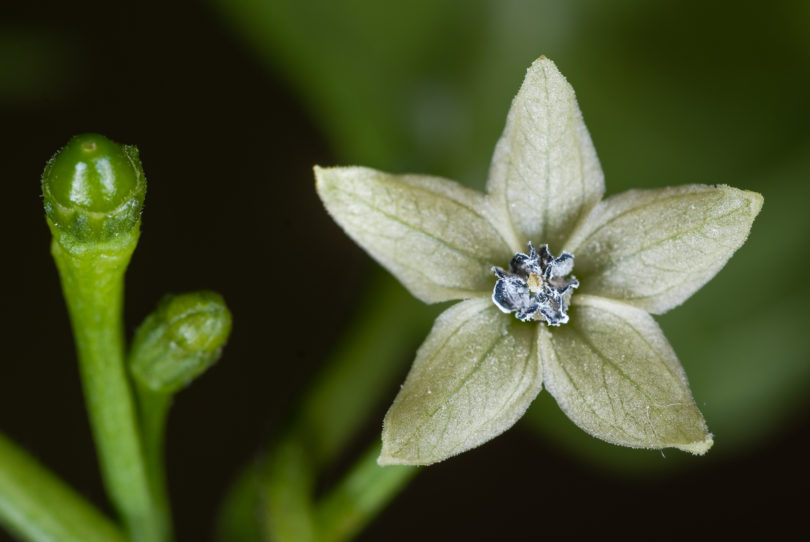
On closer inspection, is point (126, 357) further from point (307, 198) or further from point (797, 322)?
point (797, 322)

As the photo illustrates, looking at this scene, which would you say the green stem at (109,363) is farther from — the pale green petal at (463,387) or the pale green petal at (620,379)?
the pale green petal at (620,379)

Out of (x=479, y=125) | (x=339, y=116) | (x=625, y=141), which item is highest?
(x=339, y=116)

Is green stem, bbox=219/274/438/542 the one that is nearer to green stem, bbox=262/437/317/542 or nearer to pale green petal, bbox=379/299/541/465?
green stem, bbox=262/437/317/542

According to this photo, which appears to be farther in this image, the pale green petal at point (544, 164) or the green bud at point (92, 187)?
the pale green petal at point (544, 164)

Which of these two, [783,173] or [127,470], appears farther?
[783,173]

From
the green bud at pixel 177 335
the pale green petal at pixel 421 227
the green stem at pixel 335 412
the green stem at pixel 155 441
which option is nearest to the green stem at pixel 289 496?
the green stem at pixel 335 412

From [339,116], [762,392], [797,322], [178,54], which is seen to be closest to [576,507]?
[762,392]

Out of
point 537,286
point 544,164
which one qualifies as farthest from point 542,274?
point 544,164
